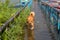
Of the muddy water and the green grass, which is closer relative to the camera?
the green grass

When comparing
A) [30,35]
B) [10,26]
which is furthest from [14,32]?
[30,35]

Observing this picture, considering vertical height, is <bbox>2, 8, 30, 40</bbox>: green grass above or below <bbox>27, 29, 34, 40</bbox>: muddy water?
above

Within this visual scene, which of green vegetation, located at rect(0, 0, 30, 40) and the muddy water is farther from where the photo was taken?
the muddy water

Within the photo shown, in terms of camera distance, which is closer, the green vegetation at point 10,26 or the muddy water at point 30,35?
the green vegetation at point 10,26

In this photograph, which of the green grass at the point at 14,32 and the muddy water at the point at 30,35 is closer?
the green grass at the point at 14,32

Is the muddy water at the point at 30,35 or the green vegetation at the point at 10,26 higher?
the green vegetation at the point at 10,26

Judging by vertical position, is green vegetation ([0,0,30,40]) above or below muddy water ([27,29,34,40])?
above

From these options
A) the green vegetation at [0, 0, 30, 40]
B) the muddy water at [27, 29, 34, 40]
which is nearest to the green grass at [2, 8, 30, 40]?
the green vegetation at [0, 0, 30, 40]

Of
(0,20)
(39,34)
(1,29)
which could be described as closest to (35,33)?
(39,34)

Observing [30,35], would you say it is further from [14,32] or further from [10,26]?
[10,26]

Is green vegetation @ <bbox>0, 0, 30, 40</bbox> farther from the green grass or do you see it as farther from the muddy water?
the muddy water

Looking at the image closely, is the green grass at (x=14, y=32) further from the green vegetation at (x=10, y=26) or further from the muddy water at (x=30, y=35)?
the muddy water at (x=30, y=35)

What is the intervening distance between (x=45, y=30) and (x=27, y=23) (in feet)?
2.80

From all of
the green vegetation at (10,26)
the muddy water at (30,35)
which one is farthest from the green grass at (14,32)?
the muddy water at (30,35)
